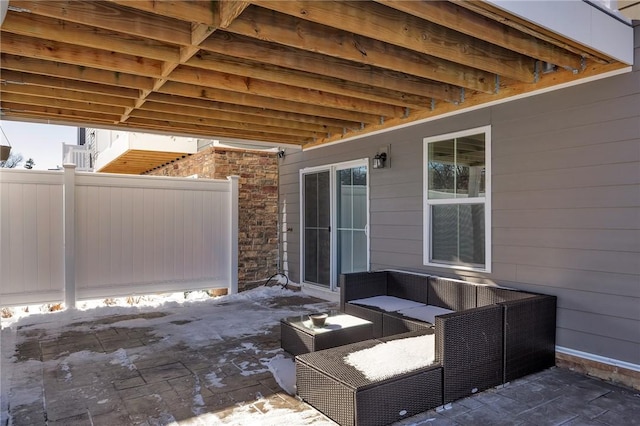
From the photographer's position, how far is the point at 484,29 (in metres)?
2.94

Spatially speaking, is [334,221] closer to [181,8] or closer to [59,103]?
[59,103]

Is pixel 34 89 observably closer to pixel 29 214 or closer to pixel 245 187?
pixel 29 214

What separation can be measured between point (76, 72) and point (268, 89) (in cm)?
168

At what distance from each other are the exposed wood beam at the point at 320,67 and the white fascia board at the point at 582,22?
4.81 feet

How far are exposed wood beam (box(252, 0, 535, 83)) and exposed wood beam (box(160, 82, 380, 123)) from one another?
6.60 ft

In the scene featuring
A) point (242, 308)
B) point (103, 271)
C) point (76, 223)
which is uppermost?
point (76, 223)

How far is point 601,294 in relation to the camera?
3.52 meters

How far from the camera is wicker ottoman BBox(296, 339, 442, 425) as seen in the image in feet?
8.63

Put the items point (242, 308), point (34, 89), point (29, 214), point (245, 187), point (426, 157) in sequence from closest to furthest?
point (34, 89)
point (426, 157)
point (29, 214)
point (242, 308)
point (245, 187)

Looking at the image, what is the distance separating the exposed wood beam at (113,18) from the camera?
8.58 ft

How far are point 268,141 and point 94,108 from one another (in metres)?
2.66

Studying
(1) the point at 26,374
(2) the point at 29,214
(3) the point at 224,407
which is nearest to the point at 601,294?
(3) the point at 224,407

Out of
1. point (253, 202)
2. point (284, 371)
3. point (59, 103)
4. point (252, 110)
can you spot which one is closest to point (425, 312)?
point (284, 371)

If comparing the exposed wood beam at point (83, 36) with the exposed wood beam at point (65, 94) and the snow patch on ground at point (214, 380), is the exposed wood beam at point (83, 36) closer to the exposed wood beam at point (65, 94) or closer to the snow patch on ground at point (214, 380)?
the exposed wood beam at point (65, 94)
